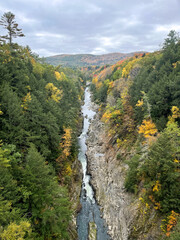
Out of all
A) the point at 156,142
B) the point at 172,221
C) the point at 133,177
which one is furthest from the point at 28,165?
the point at 133,177

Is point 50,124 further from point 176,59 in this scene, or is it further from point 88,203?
point 176,59

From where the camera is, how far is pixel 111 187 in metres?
27.7

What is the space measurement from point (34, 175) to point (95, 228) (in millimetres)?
15760

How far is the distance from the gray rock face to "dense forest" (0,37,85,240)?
21.5 feet

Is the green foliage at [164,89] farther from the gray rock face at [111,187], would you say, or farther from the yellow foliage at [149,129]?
the gray rock face at [111,187]

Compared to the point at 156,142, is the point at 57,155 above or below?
below

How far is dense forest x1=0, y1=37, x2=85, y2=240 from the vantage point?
1230cm

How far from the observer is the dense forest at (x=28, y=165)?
12305 millimetres

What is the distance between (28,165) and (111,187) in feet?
63.2

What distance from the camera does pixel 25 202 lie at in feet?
46.5

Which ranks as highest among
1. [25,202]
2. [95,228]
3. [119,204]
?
[25,202]

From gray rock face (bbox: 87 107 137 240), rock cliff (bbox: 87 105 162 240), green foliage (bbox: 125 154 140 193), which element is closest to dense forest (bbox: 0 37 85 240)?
gray rock face (bbox: 87 107 137 240)

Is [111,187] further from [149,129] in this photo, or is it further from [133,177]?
[149,129]

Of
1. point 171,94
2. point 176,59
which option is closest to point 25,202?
point 171,94
